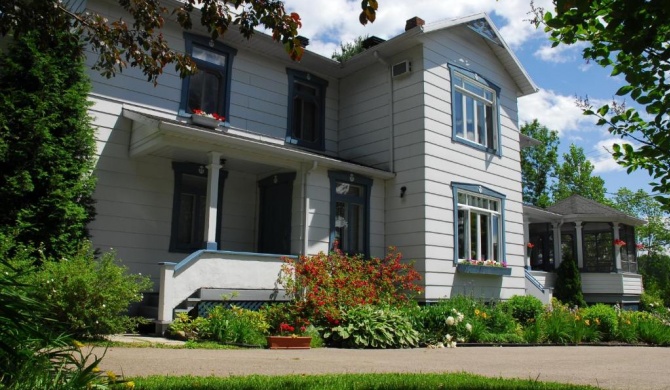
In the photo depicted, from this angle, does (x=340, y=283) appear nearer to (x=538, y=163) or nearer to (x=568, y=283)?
(x=568, y=283)

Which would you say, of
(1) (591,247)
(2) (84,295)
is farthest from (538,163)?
(2) (84,295)

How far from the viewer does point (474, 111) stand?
15820mm

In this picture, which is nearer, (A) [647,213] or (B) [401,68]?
(B) [401,68]

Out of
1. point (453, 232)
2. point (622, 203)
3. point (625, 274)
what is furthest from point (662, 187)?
point (622, 203)

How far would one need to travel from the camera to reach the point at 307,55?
14812mm

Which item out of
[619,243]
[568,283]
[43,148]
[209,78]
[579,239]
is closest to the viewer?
[43,148]

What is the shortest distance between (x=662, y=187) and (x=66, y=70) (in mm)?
9980

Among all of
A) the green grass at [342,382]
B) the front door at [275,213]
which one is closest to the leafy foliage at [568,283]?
the front door at [275,213]

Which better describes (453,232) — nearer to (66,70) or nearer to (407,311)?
(407,311)

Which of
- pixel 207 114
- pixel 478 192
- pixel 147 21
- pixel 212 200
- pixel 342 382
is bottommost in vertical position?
pixel 342 382

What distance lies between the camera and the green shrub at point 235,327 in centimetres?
942

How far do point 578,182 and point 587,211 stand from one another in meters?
22.4

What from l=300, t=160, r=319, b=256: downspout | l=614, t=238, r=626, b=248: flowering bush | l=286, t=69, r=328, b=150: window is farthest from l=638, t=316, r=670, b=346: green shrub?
l=614, t=238, r=626, b=248: flowering bush

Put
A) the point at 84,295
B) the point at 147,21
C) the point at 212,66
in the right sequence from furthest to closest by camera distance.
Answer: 1. the point at 212,66
2. the point at 84,295
3. the point at 147,21
